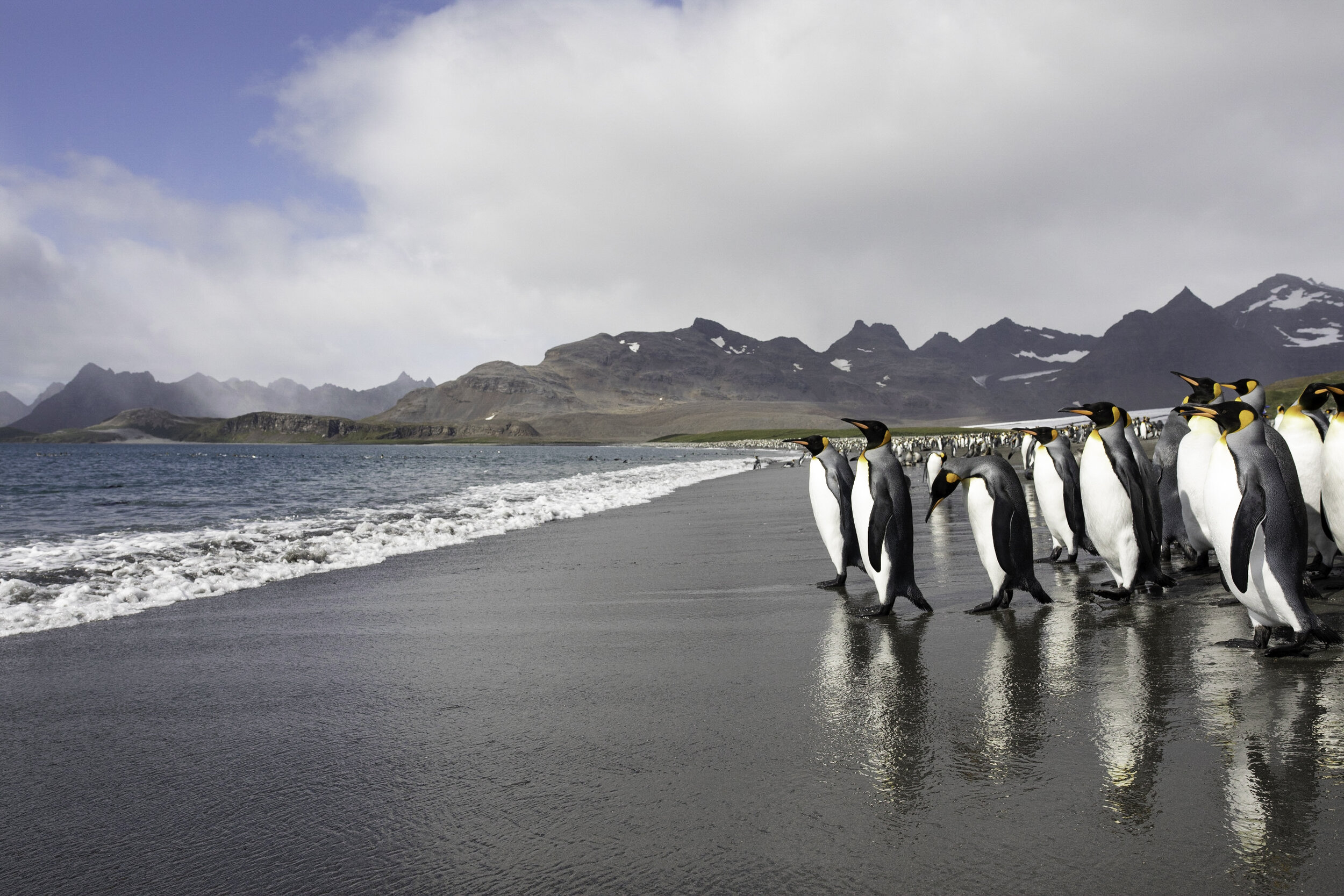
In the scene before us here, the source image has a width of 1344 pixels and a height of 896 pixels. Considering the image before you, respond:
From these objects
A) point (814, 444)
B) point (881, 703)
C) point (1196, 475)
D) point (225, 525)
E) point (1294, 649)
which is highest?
point (814, 444)

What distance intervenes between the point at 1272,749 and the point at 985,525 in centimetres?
352

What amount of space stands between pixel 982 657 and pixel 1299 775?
197 cm

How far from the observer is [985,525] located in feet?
21.9

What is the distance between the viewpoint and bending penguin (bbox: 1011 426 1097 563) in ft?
27.8

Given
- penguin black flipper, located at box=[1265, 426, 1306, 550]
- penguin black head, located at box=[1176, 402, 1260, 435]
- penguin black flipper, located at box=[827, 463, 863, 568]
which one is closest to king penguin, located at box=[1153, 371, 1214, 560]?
penguin black flipper, located at box=[1265, 426, 1306, 550]

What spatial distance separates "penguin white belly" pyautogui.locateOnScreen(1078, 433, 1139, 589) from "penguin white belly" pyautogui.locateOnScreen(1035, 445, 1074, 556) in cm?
150

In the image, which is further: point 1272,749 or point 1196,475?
point 1196,475

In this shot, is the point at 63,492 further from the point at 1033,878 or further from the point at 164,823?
the point at 1033,878

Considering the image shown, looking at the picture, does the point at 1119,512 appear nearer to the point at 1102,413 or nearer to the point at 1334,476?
the point at 1102,413

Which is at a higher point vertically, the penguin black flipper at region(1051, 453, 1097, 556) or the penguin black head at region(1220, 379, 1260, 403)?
the penguin black head at region(1220, 379, 1260, 403)

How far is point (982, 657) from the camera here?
4.88 m

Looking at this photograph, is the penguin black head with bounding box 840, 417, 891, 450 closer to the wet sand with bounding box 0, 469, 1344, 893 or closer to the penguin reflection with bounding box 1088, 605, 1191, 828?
the wet sand with bounding box 0, 469, 1344, 893

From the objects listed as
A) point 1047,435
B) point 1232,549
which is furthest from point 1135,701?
point 1047,435

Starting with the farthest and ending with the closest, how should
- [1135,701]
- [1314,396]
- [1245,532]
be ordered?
[1314,396] < [1245,532] < [1135,701]
